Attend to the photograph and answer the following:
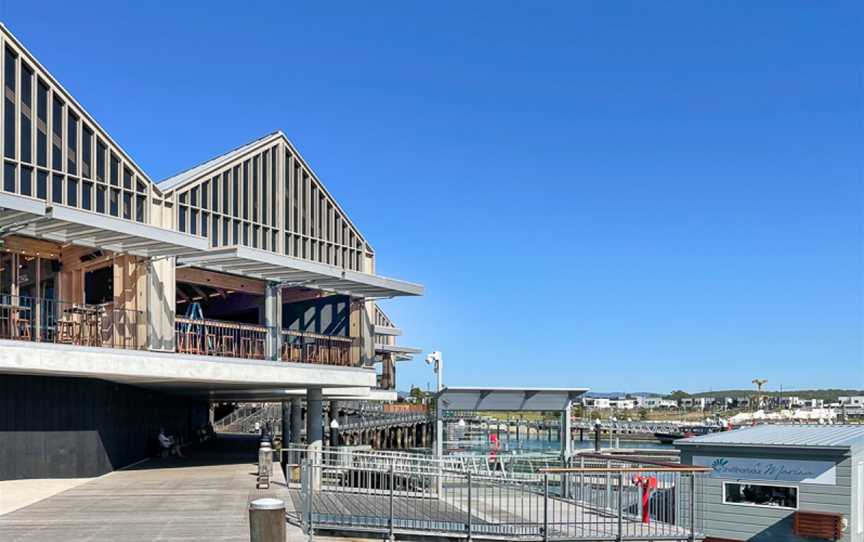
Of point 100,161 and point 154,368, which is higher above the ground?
point 100,161

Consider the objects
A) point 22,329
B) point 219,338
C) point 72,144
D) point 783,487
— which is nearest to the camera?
point 783,487

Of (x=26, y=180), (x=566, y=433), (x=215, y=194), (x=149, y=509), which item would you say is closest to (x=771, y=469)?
(x=566, y=433)

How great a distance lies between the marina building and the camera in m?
14.2

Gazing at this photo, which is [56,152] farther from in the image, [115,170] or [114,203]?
[114,203]

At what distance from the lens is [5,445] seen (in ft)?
64.3

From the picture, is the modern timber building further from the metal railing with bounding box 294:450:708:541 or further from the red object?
the red object

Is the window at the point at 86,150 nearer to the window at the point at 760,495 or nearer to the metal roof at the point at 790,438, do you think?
the metal roof at the point at 790,438

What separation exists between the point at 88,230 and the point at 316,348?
Answer: 9.50m

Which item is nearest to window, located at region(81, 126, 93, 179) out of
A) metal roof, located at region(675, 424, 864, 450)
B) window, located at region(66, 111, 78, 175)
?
window, located at region(66, 111, 78, 175)

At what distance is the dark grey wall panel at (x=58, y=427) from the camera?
19.7 meters

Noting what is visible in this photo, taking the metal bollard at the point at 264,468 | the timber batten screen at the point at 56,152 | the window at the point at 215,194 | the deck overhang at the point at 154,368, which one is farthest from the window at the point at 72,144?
the metal bollard at the point at 264,468

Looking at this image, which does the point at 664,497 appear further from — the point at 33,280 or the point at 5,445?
the point at 33,280

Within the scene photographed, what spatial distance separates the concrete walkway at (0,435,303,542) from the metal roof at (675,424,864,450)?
7.53m

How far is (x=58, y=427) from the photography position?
20.5 meters
